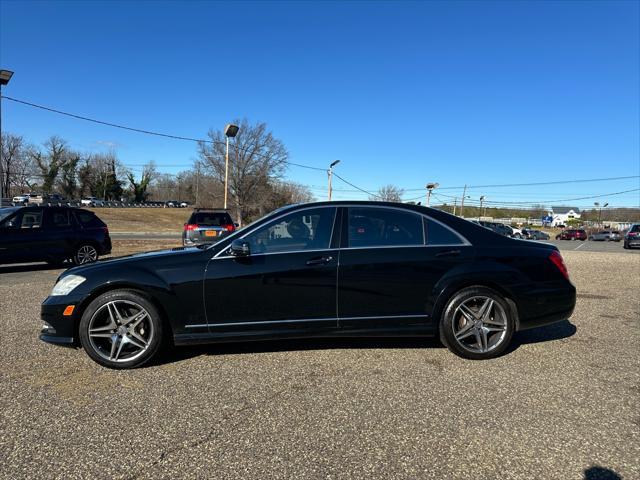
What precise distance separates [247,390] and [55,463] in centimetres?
133

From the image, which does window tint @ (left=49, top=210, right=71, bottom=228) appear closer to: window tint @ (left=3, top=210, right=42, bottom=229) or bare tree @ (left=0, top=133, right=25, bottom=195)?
window tint @ (left=3, top=210, right=42, bottom=229)

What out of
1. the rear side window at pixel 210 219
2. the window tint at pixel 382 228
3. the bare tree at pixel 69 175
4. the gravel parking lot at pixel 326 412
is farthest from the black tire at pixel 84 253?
the bare tree at pixel 69 175

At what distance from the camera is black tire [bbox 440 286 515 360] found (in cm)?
403

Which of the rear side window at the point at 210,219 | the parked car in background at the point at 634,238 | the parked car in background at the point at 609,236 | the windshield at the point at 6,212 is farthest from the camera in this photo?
the parked car in background at the point at 609,236

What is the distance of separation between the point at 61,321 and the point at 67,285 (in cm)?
32

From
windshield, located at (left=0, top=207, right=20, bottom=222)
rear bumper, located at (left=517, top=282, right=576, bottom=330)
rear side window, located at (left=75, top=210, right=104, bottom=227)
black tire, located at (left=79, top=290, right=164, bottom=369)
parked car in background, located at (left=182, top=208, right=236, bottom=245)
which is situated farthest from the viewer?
parked car in background, located at (left=182, top=208, right=236, bottom=245)

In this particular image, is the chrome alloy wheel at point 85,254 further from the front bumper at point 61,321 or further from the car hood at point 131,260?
the front bumper at point 61,321

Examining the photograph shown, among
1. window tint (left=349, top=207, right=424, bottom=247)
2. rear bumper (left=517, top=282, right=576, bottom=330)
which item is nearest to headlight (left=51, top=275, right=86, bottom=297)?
window tint (left=349, top=207, right=424, bottom=247)

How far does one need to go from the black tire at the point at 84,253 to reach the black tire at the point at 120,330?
8.17m

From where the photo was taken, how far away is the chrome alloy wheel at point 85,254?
35.7 feet

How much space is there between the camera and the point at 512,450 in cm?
253

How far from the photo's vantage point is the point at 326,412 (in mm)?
2992

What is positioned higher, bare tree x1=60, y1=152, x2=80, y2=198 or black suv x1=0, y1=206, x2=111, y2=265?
bare tree x1=60, y1=152, x2=80, y2=198

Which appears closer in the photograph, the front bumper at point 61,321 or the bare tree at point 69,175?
the front bumper at point 61,321
